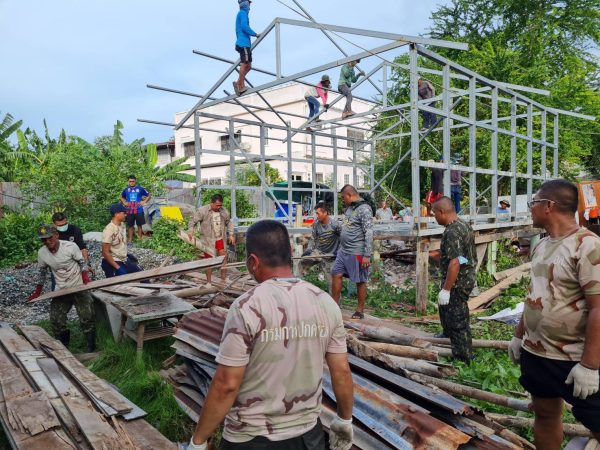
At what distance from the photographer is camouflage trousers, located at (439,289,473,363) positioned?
17.1 feet

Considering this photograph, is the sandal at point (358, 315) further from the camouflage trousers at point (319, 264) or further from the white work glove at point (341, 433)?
the white work glove at point (341, 433)

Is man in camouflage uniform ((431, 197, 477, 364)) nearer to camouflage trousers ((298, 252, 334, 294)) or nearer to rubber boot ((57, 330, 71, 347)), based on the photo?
camouflage trousers ((298, 252, 334, 294))

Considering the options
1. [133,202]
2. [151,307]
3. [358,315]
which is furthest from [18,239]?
[358,315]

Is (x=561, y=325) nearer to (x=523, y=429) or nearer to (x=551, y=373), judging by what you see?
(x=551, y=373)

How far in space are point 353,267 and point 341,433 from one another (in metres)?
4.66

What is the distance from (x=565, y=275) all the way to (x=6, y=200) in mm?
18379

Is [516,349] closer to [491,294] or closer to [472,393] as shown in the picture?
[472,393]

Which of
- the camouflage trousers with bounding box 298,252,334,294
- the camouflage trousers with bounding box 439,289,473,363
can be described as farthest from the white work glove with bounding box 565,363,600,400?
the camouflage trousers with bounding box 298,252,334,294

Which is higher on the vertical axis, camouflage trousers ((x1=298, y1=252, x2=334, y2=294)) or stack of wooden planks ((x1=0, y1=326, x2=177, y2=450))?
camouflage trousers ((x1=298, y1=252, x2=334, y2=294))

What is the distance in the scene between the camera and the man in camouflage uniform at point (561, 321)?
9.04 ft

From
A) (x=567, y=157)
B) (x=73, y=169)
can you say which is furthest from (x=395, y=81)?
(x=73, y=169)

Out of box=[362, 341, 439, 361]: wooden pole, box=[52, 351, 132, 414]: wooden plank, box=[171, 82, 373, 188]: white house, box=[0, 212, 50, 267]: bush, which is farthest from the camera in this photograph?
box=[171, 82, 373, 188]: white house

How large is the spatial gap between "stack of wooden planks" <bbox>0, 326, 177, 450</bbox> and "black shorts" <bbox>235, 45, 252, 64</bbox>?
6475 mm

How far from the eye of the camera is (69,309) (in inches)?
263
